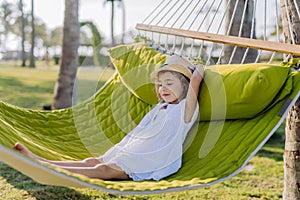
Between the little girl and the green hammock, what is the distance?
6 centimetres

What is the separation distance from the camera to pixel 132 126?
2314 mm

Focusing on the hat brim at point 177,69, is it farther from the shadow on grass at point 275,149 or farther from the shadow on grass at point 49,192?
the shadow on grass at point 275,149

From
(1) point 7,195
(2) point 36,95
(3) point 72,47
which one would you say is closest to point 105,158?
(1) point 7,195

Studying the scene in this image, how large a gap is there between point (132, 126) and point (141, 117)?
0.26 ft

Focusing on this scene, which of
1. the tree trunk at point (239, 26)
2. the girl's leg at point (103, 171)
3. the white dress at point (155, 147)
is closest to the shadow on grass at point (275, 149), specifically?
the tree trunk at point (239, 26)

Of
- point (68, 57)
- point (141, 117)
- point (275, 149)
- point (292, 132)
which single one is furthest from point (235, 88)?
point (68, 57)

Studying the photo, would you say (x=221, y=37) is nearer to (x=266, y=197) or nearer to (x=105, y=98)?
(x=105, y=98)

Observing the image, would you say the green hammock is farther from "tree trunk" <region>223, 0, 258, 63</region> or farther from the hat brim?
"tree trunk" <region>223, 0, 258, 63</region>

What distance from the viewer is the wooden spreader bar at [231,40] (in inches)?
71.9

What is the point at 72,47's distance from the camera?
16.1ft

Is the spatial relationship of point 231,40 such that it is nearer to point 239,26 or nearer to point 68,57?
point 239,26

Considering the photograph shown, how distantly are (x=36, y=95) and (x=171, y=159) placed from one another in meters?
6.84

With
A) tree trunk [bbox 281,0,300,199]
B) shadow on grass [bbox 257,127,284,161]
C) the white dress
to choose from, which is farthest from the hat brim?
shadow on grass [bbox 257,127,284,161]

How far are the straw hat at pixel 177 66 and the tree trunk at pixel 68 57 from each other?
2618 millimetres
